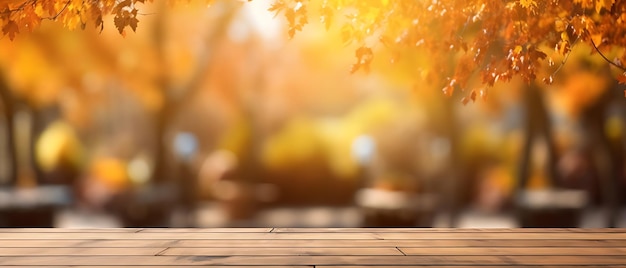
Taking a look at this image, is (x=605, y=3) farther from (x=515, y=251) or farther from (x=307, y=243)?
(x=307, y=243)

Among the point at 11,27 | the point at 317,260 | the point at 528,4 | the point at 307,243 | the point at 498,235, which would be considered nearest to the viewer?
the point at 11,27

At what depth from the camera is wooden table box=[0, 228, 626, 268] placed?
4.61 m

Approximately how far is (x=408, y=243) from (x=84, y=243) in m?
2.20

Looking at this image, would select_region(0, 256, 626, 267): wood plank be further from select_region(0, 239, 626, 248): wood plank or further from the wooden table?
select_region(0, 239, 626, 248): wood plank

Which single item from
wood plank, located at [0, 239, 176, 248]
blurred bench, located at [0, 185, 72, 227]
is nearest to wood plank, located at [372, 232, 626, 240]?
wood plank, located at [0, 239, 176, 248]

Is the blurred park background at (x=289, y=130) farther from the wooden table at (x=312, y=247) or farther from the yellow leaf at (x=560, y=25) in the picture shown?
the yellow leaf at (x=560, y=25)

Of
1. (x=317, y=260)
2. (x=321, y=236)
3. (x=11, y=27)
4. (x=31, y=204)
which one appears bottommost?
(x=317, y=260)

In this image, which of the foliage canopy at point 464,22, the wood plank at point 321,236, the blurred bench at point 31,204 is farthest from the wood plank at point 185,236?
the blurred bench at point 31,204

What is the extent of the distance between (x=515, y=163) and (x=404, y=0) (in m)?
3.99

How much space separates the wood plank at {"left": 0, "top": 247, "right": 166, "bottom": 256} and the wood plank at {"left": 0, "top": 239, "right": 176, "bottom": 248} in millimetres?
122

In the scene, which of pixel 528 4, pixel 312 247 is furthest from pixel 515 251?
pixel 528 4

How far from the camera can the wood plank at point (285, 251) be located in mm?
4863

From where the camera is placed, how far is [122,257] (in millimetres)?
4777

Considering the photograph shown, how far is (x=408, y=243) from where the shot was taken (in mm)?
5305
